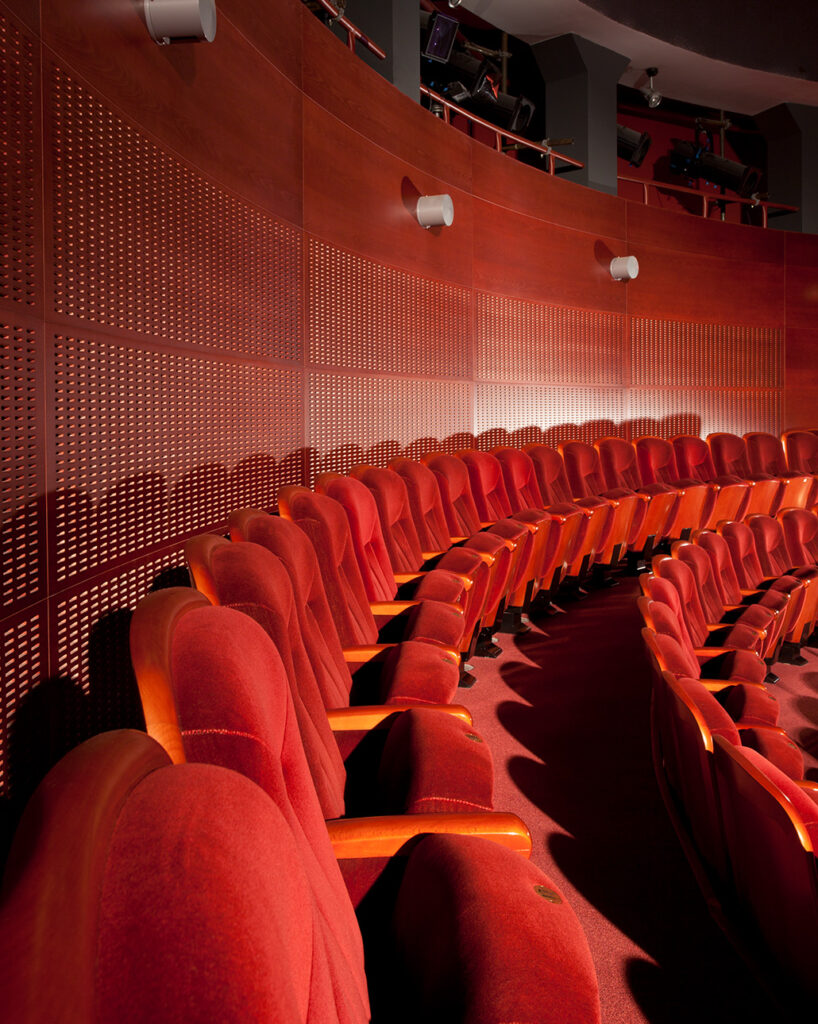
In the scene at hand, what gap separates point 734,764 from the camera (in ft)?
3.88

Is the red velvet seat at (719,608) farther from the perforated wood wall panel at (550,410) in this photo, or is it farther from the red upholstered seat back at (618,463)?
the perforated wood wall panel at (550,410)

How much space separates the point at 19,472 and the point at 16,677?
0.35 meters

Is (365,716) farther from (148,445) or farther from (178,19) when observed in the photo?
(178,19)

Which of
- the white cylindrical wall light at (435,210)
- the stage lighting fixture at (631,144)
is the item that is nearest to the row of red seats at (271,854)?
the white cylindrical wall light at (435,210)

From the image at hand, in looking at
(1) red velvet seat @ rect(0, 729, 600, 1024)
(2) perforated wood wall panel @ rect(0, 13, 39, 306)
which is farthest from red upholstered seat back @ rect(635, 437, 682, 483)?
(1) red velvet seat @ rect(0, 729, 600, 1024)

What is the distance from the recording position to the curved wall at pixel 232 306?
1394mm

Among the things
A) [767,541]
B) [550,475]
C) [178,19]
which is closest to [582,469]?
[550,475]

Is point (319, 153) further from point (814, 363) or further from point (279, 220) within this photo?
point (814, 363)

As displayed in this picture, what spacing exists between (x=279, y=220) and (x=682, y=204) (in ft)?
19.7

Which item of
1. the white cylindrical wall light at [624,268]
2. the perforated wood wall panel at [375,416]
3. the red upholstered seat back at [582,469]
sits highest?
the white cylindrical wall light at [624,268]

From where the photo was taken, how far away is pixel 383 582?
231 cm

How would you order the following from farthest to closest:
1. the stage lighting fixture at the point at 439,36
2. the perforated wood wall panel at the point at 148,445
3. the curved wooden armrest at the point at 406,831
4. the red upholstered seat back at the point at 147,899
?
1. the stage lighting fixture at the point at 439,36
2. the perforated wood wall panel at the point at 148,445
3. the curved wooden armrest at the point at 406,831
4. the red upholstered seat back at the point at 147,899

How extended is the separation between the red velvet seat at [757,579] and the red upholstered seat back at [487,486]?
3.41ft

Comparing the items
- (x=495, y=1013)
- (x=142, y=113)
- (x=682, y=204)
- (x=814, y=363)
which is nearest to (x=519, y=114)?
(x=682, y=204)
